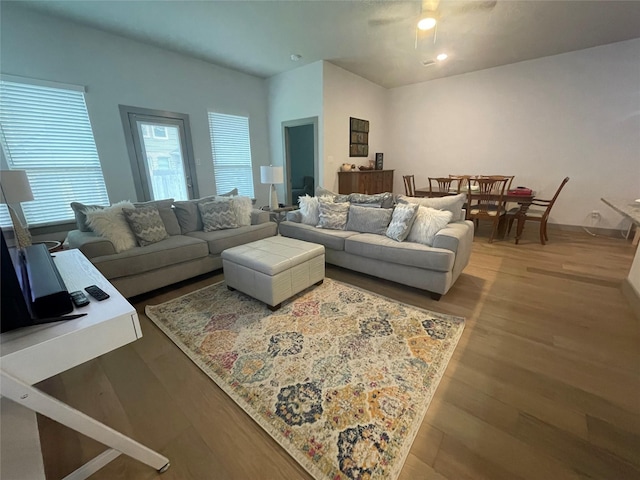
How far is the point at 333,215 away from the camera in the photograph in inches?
128

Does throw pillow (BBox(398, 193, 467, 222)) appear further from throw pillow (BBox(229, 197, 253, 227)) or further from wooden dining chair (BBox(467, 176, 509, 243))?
throw pillow (BBox(229, 197, 253, 227))

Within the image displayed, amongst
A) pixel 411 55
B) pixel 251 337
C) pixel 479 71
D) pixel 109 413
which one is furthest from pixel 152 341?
pixel 479 71

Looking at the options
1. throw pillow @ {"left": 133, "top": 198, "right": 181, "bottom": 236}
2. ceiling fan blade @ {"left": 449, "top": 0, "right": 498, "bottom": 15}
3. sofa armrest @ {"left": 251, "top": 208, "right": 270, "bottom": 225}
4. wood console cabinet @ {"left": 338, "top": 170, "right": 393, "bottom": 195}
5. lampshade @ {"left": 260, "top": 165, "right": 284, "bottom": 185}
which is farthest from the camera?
wood console cabinet @ {"left": 338, "top": 170, "right": 393, "bottom": 195}

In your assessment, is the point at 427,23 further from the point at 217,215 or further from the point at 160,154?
the point at 160,154

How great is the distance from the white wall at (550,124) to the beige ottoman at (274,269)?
4.58m

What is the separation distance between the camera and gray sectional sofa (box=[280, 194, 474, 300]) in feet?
7.75

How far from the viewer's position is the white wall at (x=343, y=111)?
4617 millimetres

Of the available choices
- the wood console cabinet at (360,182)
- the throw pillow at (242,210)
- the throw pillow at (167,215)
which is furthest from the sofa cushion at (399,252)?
the wood console cabinet at (360,182)

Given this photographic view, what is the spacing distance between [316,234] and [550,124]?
15.4 ft

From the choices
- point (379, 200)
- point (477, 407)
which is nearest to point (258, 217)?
point (379, 200)

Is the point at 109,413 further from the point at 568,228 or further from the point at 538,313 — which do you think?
the point at 568,228

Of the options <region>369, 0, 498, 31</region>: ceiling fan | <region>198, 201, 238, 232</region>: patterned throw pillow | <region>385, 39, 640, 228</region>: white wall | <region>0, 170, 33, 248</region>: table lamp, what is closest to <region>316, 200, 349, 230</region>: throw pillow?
<region>198, 201, 238, 232</region>: patterned throw pillow

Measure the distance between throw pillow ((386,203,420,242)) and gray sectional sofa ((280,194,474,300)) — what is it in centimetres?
7

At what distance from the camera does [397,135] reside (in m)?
6.21
